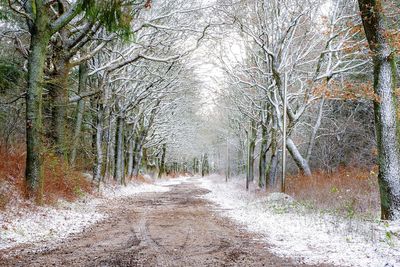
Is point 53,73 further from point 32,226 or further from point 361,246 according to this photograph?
point 361,246

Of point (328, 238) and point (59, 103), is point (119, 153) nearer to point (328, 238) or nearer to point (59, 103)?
point (59, 103)

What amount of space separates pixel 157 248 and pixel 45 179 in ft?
23.5

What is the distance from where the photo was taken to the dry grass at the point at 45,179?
995 cm

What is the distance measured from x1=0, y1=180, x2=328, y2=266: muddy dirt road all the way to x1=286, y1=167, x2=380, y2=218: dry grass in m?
3.37

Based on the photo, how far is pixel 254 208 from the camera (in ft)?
46.8

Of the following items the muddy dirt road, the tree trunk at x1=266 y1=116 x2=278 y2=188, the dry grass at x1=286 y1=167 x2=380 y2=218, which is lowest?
the muddy dirt road

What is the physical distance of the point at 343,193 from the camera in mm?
12938

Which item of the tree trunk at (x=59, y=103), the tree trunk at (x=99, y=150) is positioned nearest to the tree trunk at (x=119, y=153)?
the tree trunk at (x=99, y=150)

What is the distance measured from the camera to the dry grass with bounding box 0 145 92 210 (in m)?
9.95

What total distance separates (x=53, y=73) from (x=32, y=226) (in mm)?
7025

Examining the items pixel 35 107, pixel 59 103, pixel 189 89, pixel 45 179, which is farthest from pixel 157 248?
pixel 189 89

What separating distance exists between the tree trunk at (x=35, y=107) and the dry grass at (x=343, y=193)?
834 cm

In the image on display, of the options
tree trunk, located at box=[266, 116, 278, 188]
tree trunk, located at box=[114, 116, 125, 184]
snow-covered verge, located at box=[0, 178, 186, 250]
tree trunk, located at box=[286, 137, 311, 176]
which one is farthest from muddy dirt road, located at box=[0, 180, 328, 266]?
tree trunk, located at box=[114, 116, 125, 184]

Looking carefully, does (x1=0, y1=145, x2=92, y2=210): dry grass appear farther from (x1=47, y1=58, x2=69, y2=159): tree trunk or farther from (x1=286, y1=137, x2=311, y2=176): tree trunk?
(x1=286, y1=137, x2=311, y2=176): tree trunk
